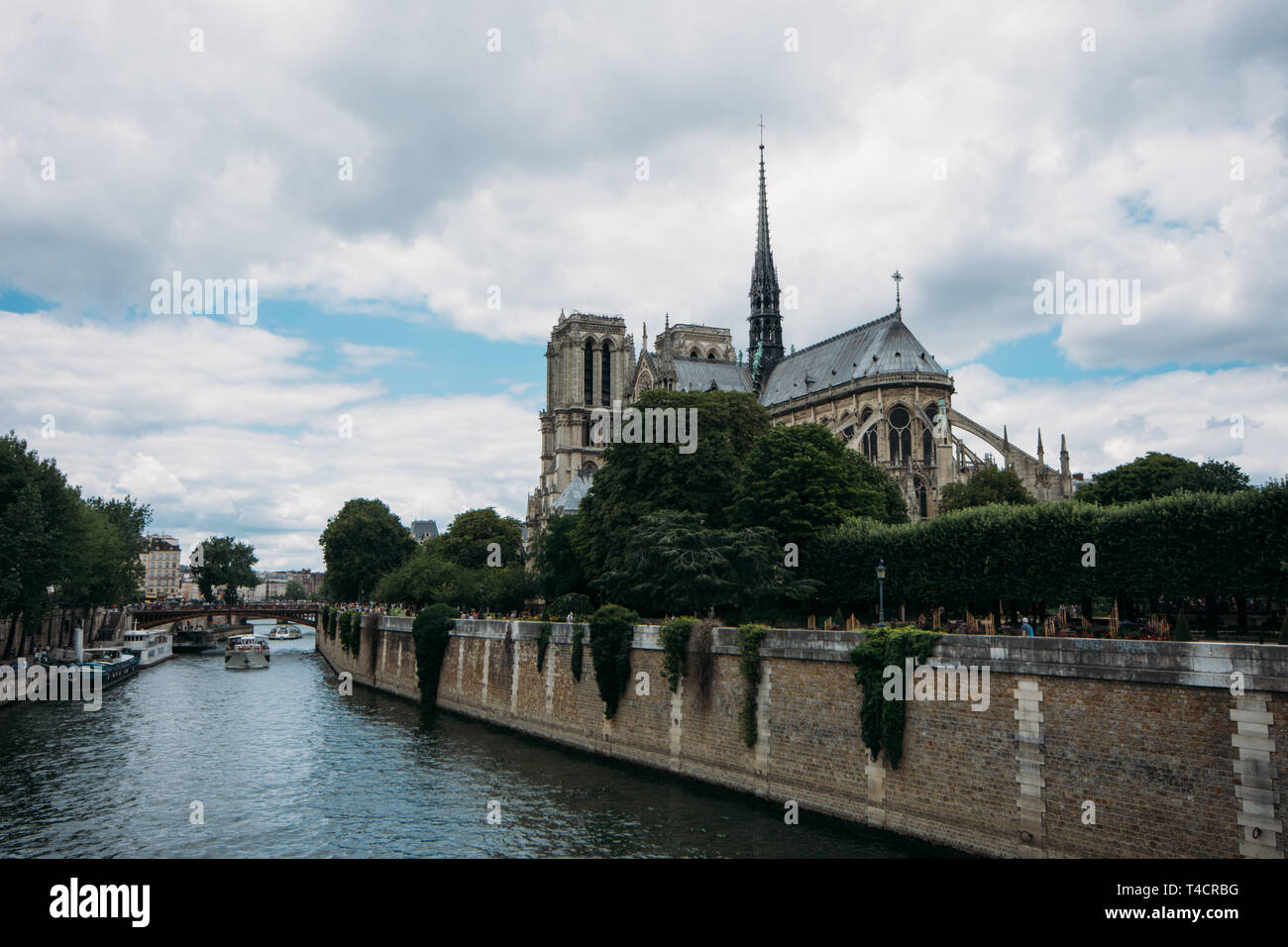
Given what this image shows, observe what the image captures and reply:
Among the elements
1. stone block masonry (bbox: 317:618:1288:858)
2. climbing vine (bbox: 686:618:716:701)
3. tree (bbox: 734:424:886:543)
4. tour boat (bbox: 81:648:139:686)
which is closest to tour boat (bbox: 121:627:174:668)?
tour boat (bbox: 81:648:139:686)

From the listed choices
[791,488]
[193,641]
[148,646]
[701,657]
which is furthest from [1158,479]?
[193,641]

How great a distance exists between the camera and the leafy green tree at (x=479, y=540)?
277ft

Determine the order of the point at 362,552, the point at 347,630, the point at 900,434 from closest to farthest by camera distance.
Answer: the point at 347,630, the point at 900,434, the point at 362,552

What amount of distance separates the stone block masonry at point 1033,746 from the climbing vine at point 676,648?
0.36m

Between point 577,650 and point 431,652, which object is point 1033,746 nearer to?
point 577,650

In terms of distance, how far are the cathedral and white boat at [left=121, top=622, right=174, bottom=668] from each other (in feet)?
110

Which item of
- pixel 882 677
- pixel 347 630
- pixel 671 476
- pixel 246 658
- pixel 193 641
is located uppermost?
pixel 671 476

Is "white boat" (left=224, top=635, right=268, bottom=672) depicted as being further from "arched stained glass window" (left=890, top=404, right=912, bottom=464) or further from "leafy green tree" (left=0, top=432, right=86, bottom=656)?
"arched stained glass window" (left=890, top=404, right=912, bottom=464)

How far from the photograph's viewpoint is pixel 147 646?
74500 millimetres

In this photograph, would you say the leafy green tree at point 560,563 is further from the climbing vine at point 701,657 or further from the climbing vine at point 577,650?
the climbing vine at point 701,657

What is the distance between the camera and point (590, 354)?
120312mm

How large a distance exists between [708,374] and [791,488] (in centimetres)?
7089

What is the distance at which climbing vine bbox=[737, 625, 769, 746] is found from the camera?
2633 cm
